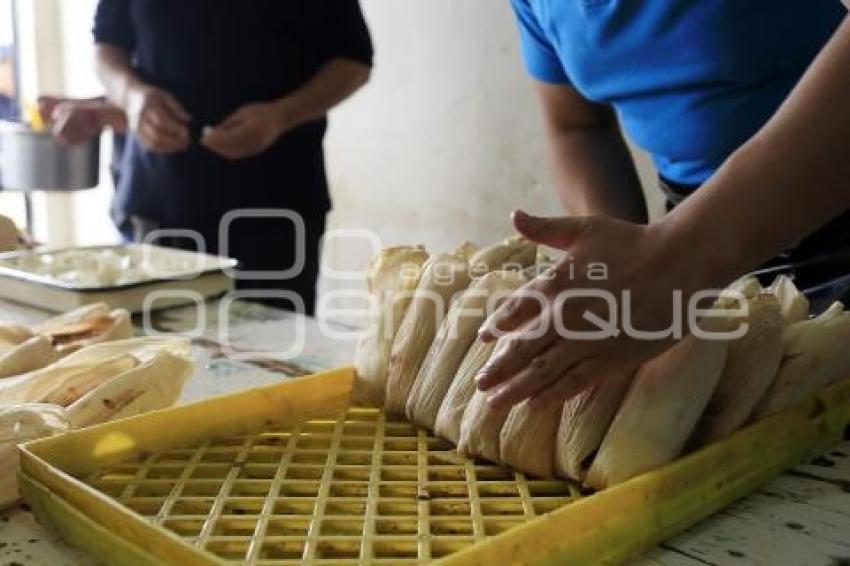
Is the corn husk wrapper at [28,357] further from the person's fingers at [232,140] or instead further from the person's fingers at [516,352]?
the person's fingers at [232,140]

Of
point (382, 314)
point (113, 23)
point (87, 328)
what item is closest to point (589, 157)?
point (382, 314)

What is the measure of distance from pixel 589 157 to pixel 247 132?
1.89ft

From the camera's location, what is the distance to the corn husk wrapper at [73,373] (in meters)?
0.66

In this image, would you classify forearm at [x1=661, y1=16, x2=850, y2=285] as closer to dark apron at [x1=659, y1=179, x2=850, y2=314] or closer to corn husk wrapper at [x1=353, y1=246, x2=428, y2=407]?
corn husk wrapper at [x1=353, y1=246, x2=428, y2=407]

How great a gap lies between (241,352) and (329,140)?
158cm

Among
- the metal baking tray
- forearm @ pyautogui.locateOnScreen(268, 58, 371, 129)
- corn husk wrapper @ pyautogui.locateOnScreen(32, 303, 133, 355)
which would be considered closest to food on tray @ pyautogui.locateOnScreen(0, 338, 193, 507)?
corn husk wrapper @ pyautogui.locateOnScreen(32, 303, 133, 355)

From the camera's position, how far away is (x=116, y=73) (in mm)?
1556

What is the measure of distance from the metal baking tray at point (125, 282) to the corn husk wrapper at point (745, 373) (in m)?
0.73

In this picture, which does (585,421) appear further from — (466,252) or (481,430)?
(466,252)

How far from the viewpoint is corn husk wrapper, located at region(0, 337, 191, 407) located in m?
0.66

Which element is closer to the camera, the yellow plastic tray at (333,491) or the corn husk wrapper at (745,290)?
the yellow plastic tray at (333,491)

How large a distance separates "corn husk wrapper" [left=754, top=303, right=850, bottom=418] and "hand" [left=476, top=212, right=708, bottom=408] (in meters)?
0.12

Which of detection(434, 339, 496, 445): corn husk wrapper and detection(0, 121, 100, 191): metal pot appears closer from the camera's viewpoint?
detection(434, 339, 496, 445): corn husk wrapper

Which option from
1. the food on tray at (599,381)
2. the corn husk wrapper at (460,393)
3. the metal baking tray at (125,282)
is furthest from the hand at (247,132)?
the corn husk wrapper at (460,393)
